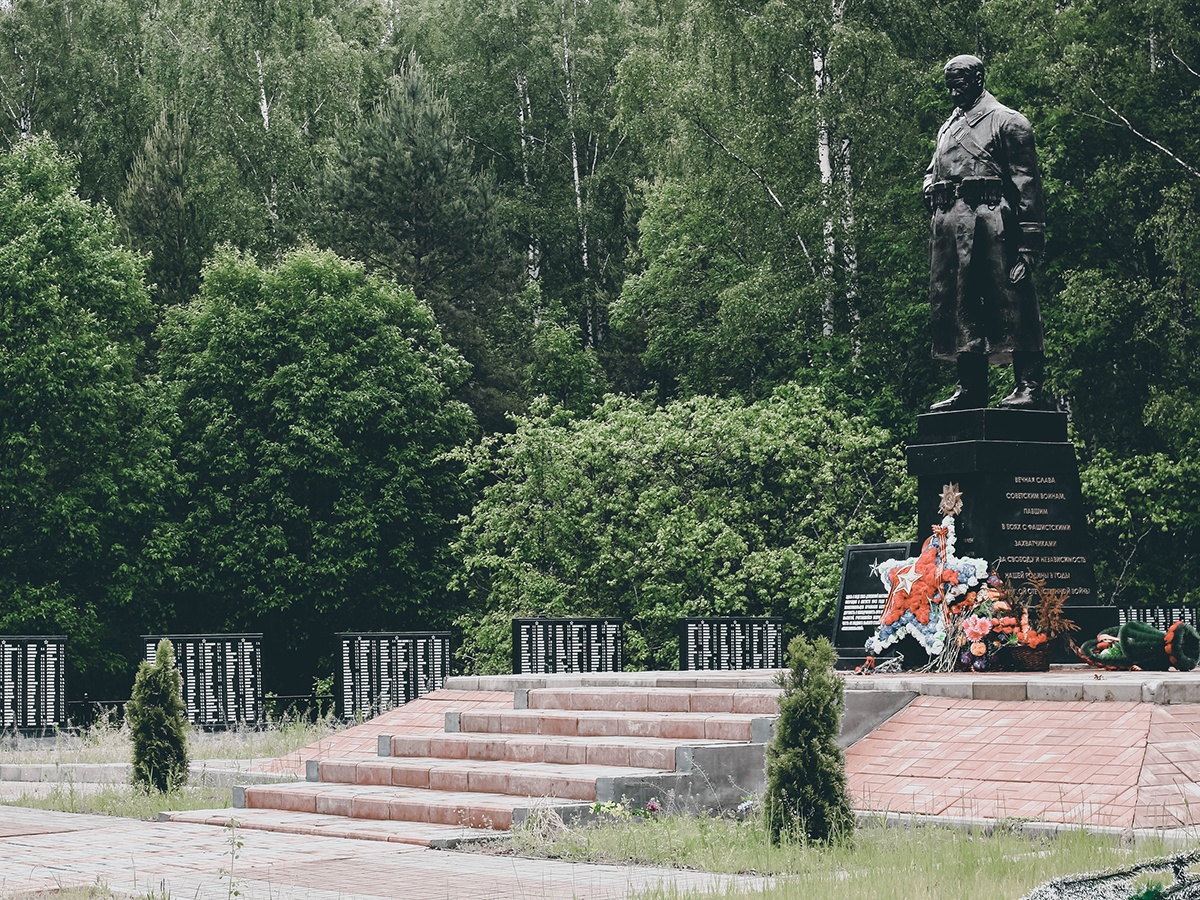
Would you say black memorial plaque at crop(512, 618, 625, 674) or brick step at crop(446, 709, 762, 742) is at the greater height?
black memorial plaque at crop(512, 618, 625, 674)

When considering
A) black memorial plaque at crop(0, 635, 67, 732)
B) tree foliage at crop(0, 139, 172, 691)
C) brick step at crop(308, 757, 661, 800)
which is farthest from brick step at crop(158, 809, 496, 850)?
tree foliage at crop(0, 139, 172, 691)

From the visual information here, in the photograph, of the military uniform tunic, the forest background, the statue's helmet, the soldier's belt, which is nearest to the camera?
the military uniform tunic

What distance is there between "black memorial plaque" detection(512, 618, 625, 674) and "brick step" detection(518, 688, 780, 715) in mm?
4513

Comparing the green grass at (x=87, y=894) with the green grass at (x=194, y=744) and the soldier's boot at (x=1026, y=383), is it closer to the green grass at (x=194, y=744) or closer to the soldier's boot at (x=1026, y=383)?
the green grass at (x=194, y=744)

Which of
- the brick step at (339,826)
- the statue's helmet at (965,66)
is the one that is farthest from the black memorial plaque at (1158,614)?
the brick step at (339,826)

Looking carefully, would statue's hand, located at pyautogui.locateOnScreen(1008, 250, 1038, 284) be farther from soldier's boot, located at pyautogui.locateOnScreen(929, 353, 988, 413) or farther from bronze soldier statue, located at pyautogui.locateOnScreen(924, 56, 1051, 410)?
soldier's boot, located at pyautogui.locateOnScreen(929, 353, 988, 413)

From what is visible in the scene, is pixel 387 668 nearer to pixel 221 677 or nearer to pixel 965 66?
pixel 221 677

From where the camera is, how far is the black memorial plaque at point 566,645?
19.6 m

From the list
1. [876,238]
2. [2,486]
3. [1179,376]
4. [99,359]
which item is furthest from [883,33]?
[2,486]

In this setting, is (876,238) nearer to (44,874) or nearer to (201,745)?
(201,745)

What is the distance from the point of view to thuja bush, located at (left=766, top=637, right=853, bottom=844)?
9.50 meters

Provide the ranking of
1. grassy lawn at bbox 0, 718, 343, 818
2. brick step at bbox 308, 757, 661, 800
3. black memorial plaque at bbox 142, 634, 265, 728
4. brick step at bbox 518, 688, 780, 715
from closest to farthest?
brick step at bbox 308, 757, 661, 800 → brick step at bbox 518, 688, 780, 715 → grassy lawn at bbox 0, 718, 343, 818 → black memorial plaque at bbox 142, 634, 265, 728

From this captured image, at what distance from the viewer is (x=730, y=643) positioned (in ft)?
71.0

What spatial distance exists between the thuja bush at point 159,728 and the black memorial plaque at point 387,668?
5.29m
